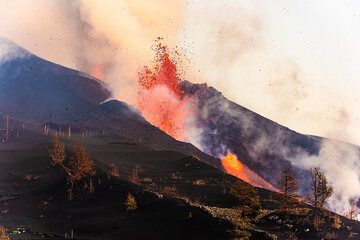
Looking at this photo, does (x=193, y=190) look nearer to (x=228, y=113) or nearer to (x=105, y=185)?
(x=105, y=185)

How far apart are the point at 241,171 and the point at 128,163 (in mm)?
39166

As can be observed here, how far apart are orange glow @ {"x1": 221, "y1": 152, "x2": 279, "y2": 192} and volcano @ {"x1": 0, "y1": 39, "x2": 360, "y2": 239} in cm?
49

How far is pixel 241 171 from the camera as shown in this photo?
409 feet

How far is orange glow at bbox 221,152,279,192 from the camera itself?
119 m

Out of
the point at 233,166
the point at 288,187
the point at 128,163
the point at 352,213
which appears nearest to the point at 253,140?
the point at 233,166

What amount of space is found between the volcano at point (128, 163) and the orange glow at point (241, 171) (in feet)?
1.59

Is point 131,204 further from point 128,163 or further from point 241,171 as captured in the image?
point 241,171

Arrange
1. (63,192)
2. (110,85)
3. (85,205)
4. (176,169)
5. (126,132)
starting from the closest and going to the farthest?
(85,205)
(63,192)
(176,169)
(126,132)
(110,85)

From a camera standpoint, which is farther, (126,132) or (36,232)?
(126,132)

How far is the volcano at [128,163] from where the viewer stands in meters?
49.8

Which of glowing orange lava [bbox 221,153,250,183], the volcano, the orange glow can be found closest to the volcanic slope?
the volcano

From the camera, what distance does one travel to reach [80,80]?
17762 centimetres

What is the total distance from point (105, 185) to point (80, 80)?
116908 mm

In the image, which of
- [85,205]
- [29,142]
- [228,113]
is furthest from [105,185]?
[228,113]
